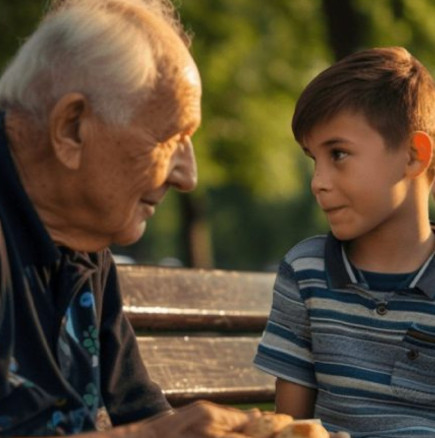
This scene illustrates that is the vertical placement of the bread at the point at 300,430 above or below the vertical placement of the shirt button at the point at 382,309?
below

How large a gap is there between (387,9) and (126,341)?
794 centimetres

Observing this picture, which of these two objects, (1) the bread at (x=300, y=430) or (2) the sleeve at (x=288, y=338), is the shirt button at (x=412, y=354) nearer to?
(2) the sleeve at (x=288, y=338)

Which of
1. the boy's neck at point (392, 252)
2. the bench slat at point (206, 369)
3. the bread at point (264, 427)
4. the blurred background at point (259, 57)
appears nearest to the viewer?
the bread at point (264, 427)

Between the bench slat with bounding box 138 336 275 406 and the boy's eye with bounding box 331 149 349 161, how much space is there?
0.85 m

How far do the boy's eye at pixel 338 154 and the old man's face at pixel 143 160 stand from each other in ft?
2.44

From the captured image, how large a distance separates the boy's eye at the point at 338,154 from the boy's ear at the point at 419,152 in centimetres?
21

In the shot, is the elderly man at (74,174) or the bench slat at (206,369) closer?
the elderly man at (74,174)

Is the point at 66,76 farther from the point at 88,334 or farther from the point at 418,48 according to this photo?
the point at 418,48

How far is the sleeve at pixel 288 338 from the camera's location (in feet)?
12.0

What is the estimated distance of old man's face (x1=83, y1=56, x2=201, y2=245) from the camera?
277 cm

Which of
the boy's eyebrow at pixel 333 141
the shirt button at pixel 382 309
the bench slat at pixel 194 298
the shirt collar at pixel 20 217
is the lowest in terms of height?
the bench slat at pixel 194 298

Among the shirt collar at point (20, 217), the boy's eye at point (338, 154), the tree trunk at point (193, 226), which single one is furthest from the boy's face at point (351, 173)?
the tree trunk at point (193, 226)

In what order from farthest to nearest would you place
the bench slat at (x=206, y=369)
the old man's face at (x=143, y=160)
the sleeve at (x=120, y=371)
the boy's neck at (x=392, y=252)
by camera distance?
1. the bench slat at (x=206, y=369)
2. the boy's neck at (x=392, y=252)
3. the sleeve at (x=120, y=371)
4. the old man's face at (x=143, y=160)

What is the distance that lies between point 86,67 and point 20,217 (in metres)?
0.33
